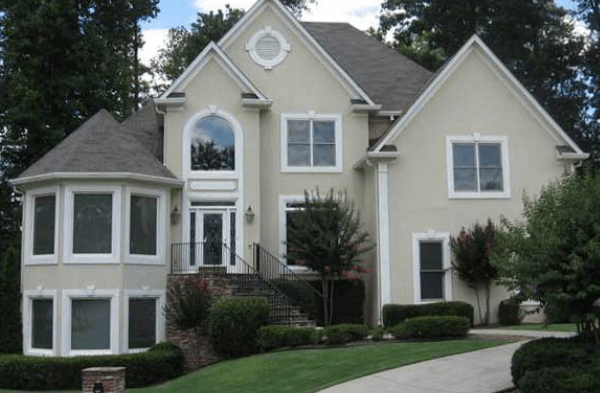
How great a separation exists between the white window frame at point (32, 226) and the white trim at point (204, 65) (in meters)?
4.78

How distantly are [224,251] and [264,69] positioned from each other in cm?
636

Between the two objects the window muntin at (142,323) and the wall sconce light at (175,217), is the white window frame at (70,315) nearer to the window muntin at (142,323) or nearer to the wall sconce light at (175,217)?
the window muntin at (142,323)

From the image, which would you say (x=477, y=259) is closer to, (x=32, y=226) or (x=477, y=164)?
(x=477, y=164)

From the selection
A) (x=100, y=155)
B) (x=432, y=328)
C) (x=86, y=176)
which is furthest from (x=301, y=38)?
(x=432, y=328)

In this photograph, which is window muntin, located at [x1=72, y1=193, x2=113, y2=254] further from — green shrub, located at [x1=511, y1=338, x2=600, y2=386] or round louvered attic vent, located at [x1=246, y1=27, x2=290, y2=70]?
green shrub, located at [x1=511, y1=338, x2=600, y2=386]

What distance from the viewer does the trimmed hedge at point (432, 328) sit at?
63.6 feet

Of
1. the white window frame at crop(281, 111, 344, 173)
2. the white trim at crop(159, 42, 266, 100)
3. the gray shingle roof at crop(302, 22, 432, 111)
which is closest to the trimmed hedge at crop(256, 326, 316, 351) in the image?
the white window frame at crop(281, 111, 344, 173)

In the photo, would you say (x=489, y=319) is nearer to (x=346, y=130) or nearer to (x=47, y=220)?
(x=346, y=130)

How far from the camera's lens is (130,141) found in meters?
23.8

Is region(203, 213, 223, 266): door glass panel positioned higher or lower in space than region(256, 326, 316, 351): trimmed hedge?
higher

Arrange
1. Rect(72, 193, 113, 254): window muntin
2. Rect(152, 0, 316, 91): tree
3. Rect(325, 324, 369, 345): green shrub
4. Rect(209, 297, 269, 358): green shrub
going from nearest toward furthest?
Rect(325, 324, 369, 345): green shrub → Rect(209, 297, 269, 358): green shrub → Rect(72, 193, 113, 254): window muntin → Rect(152, 0, 316, 91): tree

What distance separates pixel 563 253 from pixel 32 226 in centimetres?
1581

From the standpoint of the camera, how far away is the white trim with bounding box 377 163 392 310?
23.7m

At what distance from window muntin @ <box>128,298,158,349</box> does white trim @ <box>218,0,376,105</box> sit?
29.9 feet
